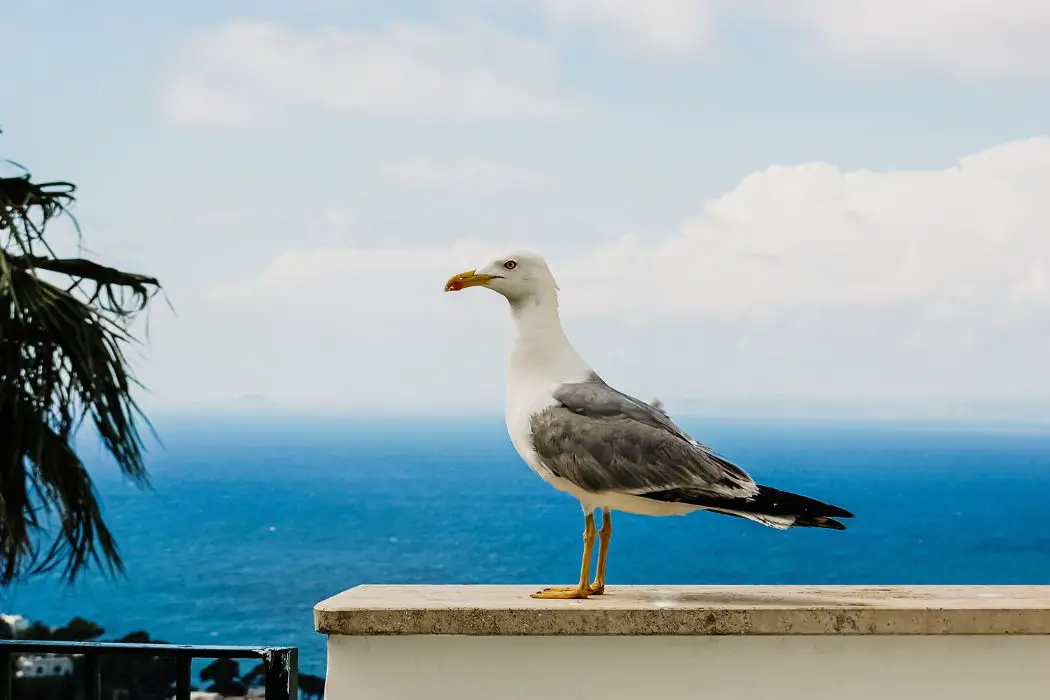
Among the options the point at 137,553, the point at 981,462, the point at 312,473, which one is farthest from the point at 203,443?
the point at 981,462

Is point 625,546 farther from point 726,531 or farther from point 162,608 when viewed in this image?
point 162,608

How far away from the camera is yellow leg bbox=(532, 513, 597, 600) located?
268 cm

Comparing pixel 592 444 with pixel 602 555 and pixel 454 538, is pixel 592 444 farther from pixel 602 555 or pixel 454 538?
pixel 454 538

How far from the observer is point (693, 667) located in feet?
8.26

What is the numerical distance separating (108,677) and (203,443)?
135903 mm

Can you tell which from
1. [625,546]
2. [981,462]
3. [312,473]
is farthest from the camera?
[981,462]

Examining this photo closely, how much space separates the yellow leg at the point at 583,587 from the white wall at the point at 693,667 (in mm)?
176

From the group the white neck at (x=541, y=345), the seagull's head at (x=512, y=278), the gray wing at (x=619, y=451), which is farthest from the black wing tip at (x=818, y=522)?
the seagull's head at (x=512, y=278)

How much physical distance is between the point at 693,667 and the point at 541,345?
2.62 feet

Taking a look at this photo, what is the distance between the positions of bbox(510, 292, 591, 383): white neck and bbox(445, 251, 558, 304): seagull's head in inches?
0.8

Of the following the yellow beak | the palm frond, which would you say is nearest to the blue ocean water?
the palm frond

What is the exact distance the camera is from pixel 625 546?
192 feet

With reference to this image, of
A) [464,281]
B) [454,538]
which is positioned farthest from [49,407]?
[454,538]

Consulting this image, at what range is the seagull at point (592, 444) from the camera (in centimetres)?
264
